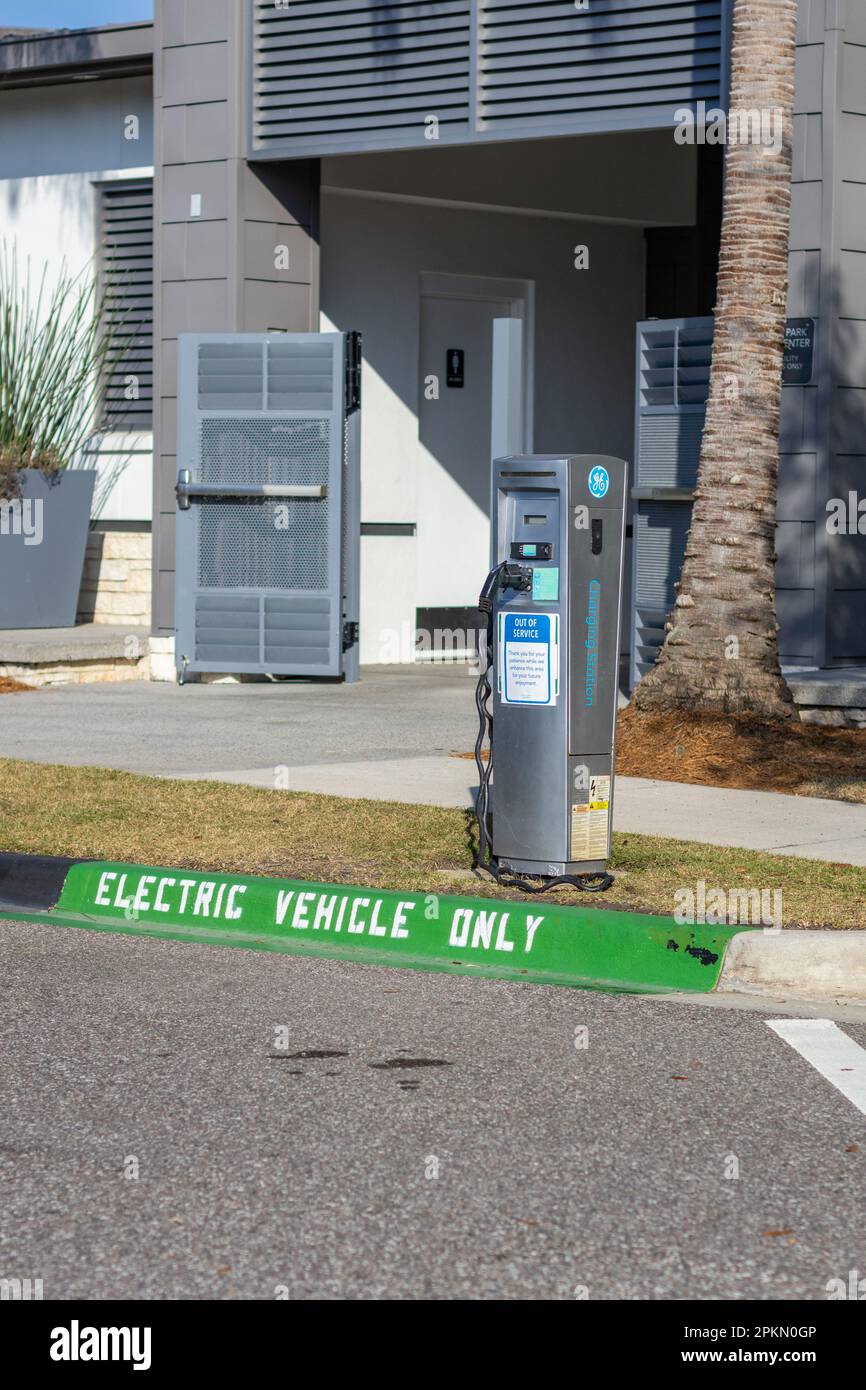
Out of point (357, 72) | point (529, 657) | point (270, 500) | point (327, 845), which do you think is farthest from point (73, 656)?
point (529, 657)

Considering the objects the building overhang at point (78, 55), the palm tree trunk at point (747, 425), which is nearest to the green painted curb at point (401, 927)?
the palm tree trunk at point (747, 425)

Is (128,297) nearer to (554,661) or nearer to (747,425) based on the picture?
(747,425)

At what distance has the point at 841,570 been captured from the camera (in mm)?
12406

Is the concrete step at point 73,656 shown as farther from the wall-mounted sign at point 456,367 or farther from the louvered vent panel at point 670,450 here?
the louvered vent panel at point 670,450

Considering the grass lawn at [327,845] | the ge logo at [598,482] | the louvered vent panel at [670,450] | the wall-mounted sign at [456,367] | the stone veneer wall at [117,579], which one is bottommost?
the grass lawn at [327,845]

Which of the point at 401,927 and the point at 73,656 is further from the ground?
the point at 73,656

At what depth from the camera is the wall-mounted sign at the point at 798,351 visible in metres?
12.2

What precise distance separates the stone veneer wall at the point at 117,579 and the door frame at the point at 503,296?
2.64 meters

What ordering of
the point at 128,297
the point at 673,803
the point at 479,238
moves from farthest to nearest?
the point at 479,238, the point at 128,297, the point at 673,803

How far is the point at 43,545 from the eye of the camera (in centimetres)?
1631

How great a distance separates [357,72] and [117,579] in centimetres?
485

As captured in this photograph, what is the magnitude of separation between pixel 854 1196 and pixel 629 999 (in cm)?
204
